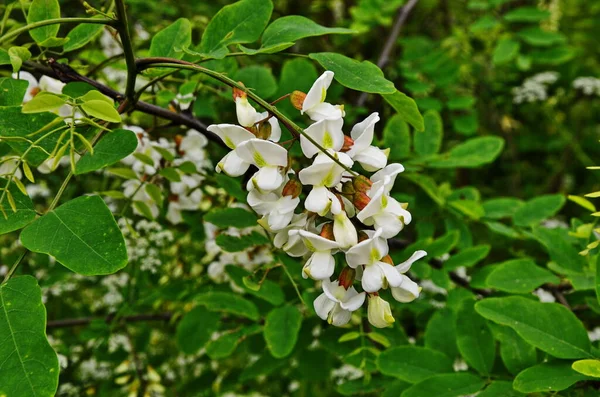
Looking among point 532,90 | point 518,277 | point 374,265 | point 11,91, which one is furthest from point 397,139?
point 532,90

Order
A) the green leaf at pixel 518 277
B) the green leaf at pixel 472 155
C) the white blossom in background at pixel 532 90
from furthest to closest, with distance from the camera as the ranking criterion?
the white blossom in background at pixel 532 90, the green leaf at pixel 472 155, the green leaf at pixel 518 277

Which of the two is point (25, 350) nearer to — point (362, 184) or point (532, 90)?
point (362, 184)

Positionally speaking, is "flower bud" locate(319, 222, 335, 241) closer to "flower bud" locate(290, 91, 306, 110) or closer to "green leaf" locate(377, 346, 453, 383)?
"flower bud" locate(290, 91, 306, 110)

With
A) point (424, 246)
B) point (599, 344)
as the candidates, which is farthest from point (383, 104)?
point (599, 344)

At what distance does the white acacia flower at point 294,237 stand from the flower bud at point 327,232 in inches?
0.9

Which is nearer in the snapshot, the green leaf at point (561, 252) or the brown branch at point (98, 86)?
the brown branch at point (98, 86)

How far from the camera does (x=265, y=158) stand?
63cm

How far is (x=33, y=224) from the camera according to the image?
0.66 metres

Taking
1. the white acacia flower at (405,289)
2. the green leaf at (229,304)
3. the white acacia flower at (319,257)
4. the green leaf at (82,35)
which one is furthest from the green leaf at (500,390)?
the green leaf at (82,35)

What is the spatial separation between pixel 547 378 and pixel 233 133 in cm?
51

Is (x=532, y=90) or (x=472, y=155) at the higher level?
(x=472, y=155)

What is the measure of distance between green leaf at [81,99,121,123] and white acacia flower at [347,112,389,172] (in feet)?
0.87

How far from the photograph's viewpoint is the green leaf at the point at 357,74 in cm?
66

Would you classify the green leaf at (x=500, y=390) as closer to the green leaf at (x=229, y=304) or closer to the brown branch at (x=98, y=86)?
the green leaf at (x=229, y=304)
